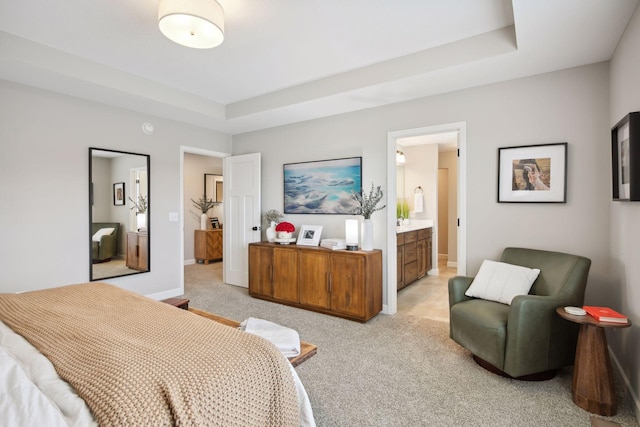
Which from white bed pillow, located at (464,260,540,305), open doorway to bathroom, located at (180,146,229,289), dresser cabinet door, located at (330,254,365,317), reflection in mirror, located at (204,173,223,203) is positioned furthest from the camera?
reflection in mirror, located at (204,173,223,203)

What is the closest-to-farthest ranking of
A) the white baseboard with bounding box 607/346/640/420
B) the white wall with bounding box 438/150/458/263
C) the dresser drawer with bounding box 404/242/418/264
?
the white baseboard with bounding box 607/346/640/420 → the dresser drawer with bounding box 404/242/418/264 → the white wall with bounding box 438/150/458/263

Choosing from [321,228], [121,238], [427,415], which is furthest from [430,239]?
[121,238]

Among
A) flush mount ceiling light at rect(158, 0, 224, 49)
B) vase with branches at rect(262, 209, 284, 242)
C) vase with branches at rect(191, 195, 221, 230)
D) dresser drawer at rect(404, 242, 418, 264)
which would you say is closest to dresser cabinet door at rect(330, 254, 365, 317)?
vase with branches at rect(262, 209, 284, 242)

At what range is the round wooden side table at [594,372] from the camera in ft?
6.27

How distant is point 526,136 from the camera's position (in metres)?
2.92

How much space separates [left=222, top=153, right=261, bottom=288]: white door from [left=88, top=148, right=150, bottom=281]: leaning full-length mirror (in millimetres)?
1272

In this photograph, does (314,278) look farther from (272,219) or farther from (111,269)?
(111,269)

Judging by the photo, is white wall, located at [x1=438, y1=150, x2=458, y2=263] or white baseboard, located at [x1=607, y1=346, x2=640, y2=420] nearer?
white baseboard, located at [x1=607, y1=346, x2=640, y2=420]

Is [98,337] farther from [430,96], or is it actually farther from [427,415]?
[430,96]

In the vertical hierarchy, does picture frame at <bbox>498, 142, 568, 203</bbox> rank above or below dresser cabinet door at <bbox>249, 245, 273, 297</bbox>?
above

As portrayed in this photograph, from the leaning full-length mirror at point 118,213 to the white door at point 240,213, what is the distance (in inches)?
50.1

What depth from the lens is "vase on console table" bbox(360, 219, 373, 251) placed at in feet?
12.1

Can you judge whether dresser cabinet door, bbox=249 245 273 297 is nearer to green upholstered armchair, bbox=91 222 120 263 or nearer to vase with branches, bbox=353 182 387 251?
vase with branches, bbox=353 182 387 251

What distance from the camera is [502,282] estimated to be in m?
2.63
